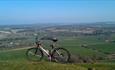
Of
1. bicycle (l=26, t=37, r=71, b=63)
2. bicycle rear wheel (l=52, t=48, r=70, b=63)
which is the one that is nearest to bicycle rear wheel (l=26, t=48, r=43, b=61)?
bicycle (l=26, t=37, r=71, b=63)

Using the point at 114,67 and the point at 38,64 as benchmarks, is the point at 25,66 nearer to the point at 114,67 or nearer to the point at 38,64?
the point at 38,64

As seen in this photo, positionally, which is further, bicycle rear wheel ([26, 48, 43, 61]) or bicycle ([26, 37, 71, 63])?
bicycle rear wheel ([26, 48, 43, 61])

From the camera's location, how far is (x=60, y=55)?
17.8 metres

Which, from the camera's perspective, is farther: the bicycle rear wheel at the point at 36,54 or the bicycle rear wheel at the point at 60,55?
the bicycle rear wheel at the point at 36,54

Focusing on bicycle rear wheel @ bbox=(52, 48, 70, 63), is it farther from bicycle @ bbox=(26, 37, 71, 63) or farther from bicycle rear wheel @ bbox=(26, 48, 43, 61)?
bicycle rear wheel @ bbox=(26, 48, 43, 61)

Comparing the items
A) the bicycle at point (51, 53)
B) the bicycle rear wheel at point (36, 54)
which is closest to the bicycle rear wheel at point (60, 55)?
the bicycle at point (51, 53)

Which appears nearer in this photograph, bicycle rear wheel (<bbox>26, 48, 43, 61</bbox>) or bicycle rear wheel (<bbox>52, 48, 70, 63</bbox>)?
bicycle rear wheel (<bbox>52, 48, 70, 63</bbox>)

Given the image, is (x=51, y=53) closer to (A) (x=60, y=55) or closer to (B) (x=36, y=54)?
(A) (x=60, y=55)

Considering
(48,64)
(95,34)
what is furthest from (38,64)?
(95,34)

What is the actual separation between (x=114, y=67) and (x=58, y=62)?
3894 millimetres

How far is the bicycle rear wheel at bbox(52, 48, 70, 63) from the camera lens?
58.5 feet

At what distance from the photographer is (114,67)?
17969mm

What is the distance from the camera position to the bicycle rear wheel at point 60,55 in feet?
58.5

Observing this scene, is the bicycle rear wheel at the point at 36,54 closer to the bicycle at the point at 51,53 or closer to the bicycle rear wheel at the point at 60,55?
the bicycle at the point at 51,53
